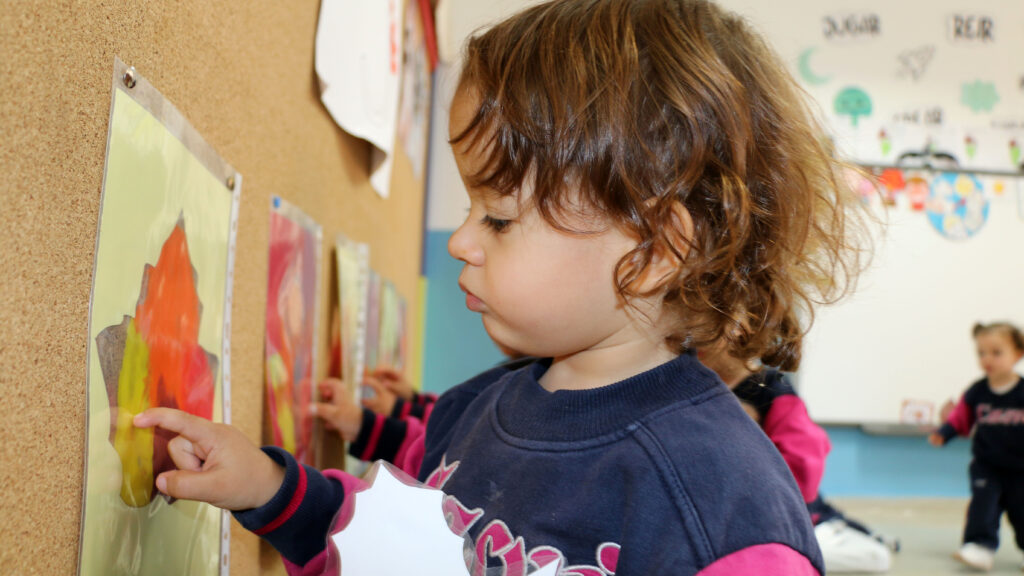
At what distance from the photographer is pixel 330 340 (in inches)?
42.0

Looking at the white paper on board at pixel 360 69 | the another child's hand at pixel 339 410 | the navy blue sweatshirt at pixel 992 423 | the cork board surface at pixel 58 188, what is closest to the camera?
Answer: the cork board surface at pixel 58 188

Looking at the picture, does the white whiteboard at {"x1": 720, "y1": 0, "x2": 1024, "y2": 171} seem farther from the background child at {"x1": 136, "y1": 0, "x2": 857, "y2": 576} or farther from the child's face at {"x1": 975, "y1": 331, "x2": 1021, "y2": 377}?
the background child at {"x1": 136, "y1": 0, "x2": 857, "y2": 576}

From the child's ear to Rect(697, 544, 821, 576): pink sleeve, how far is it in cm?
20

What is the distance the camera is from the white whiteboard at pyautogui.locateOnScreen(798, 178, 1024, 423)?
364cm

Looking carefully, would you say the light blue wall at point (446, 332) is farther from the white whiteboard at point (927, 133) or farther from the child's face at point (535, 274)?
the child's face at point (535, 274)

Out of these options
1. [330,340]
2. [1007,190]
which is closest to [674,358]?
[330,340]

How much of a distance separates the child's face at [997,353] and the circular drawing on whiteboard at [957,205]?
655 mm

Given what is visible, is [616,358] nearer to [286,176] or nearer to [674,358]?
[674,358]

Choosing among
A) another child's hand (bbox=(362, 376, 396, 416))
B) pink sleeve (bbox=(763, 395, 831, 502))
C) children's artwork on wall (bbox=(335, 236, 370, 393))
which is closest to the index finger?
children's artwork on wall (bbox=(335, 236, 370, 393))

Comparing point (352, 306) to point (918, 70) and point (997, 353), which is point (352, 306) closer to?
point (997, 353)

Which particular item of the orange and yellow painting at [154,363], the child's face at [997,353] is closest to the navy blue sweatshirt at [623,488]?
the orange and yellow painting at [154,363]

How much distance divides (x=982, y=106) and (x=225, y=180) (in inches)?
156

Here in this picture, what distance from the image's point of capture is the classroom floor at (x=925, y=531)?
2.62 meters

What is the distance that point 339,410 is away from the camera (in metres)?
1.01
